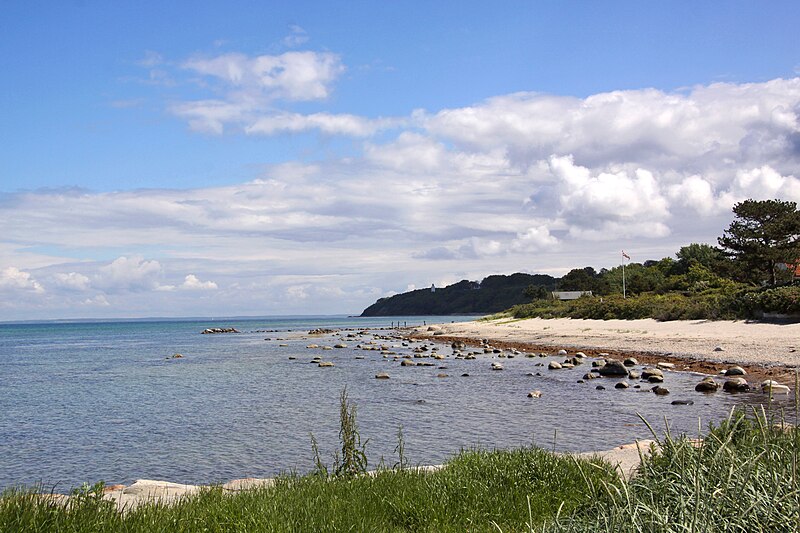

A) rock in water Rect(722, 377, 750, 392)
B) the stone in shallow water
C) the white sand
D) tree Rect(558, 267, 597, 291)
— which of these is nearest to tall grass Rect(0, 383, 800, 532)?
the stone in shallow water

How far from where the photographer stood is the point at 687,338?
36719 mm

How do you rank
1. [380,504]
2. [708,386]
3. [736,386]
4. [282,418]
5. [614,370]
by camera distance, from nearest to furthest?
[380,504]
[282,418]
[736,386]
[708,386]
[614,370]

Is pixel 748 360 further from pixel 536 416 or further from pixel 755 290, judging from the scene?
pixel 755 290

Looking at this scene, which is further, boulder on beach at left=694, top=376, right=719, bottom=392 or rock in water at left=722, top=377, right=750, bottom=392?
boulder on beach at left=694, top=376, right=719, bottom=392

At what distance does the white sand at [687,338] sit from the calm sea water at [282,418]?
16.0ft

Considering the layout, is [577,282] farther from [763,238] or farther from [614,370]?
[614,370]

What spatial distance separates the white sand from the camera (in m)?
28.2

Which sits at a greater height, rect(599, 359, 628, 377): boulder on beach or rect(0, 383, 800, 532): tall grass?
rect(0, 383, 800, 532): tall grass

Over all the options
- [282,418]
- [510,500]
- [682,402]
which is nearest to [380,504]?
[510,500]

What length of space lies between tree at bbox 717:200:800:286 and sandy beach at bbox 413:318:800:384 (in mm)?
9485

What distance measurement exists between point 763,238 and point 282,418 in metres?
43.6

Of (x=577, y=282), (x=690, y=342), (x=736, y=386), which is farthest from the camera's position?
(x=577, y=282)

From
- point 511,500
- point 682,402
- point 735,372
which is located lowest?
point 682,402

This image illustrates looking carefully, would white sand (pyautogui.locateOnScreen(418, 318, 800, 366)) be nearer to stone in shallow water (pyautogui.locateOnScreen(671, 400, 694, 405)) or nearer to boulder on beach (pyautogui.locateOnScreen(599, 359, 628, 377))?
boulder on beach (pyautogui.locateOnScreen(599, 359, 628, 377))
